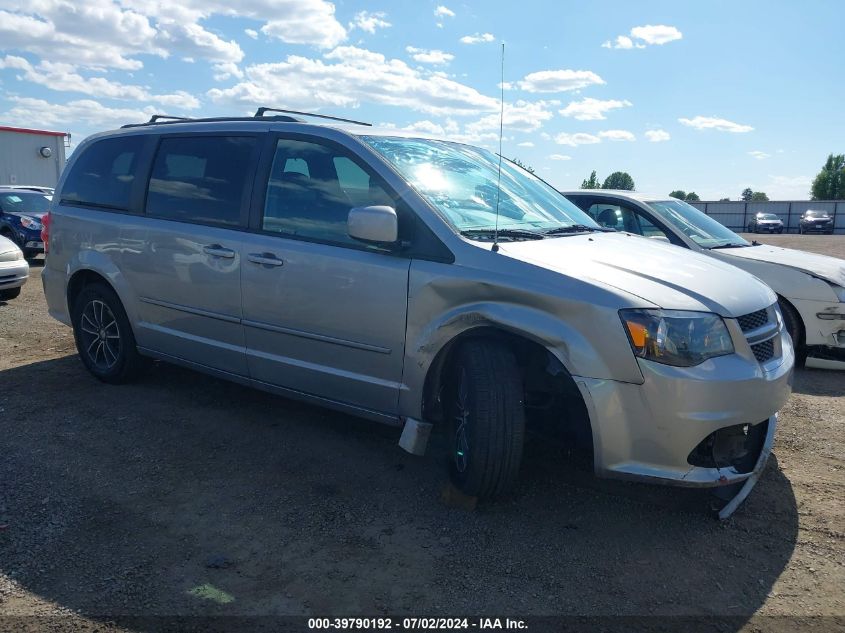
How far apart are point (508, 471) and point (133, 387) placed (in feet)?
10.9

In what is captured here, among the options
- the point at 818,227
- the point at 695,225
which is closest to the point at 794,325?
the point at 695,225

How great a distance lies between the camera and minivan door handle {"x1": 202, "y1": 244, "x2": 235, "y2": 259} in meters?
4.31

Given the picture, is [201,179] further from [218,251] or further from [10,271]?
[10,271]

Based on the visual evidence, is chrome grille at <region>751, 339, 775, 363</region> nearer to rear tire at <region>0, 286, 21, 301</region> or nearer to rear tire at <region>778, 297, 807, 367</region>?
rear tire at <region>778, 297, 807, 367</region>

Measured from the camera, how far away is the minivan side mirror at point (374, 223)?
348cm

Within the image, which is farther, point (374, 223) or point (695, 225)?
point (695, 225)

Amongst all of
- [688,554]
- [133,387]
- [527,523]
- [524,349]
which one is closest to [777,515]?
[688,554]

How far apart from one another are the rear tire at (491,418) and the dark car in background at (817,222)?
4525 cm

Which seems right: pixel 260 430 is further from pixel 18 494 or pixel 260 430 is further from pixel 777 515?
pixel 777 515

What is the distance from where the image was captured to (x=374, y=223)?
3.49 m

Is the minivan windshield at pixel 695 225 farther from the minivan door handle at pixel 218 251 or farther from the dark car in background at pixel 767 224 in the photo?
the dark car in background at pixel 767 224

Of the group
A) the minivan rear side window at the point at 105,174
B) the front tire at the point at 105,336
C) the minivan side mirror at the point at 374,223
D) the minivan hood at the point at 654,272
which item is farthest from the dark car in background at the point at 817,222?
the minivan side mirror at the point at 374,223

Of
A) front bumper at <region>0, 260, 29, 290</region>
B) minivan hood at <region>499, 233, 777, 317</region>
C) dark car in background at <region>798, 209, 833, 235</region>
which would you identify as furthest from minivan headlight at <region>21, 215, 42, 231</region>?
dark car in background at <region>798, 209, 833, 235</region>

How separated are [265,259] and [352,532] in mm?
1687
